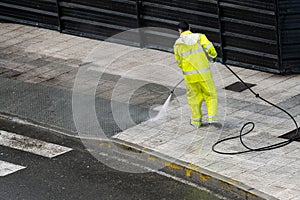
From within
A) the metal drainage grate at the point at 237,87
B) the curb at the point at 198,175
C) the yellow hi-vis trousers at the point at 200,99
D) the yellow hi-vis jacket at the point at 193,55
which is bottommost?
the metal drainage grate at the point at 237,87

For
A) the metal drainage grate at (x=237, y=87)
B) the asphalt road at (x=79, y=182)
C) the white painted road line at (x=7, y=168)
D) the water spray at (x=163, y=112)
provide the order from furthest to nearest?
the metal drainage grate at (x=237, y=87) < the water spray at (x=163, y=112) < the white painted road line at (x=7, y=168) < the asphalt road at (x=79, y=182)

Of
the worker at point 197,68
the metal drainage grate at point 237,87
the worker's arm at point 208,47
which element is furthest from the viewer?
the metal drainage grate at point 237,87

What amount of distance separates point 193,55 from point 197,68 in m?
0.21

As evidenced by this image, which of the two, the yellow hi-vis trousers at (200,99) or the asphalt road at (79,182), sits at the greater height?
the yellow hi-vis trousers at (200,99)

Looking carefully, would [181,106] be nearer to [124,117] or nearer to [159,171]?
[124,117]

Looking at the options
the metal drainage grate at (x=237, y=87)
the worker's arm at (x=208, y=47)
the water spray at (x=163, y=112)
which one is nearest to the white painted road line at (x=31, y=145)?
the water spray at (x=163, y=112)

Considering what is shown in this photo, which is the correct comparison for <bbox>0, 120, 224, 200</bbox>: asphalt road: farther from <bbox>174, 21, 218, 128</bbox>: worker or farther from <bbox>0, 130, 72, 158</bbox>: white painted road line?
<bbox>174, 21, 218, 128</bbox>: worker

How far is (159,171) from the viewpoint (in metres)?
12.8

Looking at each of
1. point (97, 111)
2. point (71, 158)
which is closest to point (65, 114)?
point (97, 111)

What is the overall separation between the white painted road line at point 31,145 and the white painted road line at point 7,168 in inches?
21.3

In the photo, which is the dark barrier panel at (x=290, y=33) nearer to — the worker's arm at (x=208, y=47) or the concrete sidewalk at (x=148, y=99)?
the concrete sidewalk at (x=148, y=99)

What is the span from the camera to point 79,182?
12.5 metres

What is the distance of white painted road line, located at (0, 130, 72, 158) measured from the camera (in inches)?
540

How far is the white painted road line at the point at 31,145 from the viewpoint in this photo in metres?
13.7
